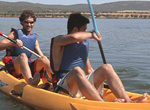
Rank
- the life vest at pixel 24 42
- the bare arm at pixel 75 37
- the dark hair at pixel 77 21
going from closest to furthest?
1. the bare arm at pixel 75 37
2. the dark hair at pixel 77 21
3. the life vest at pixel 24 42

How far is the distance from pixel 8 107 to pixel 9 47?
966 mm

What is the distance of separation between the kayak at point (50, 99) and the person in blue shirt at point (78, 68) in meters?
0.12

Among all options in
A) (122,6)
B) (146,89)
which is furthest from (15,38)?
(122,6)

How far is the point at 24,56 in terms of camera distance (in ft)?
16.7

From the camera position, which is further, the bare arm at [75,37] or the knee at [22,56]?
the knee at [22,56]

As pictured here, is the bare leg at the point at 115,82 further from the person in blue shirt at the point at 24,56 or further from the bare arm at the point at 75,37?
the person in blue shirt at the point at 24,56

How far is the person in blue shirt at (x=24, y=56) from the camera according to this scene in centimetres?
502

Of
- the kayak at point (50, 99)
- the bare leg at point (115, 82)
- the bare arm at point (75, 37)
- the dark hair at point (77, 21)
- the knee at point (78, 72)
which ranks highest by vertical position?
the dark hair at point (77, 21)

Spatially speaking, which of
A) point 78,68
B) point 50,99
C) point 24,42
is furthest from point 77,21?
point 24,42

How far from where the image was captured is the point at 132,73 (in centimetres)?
770

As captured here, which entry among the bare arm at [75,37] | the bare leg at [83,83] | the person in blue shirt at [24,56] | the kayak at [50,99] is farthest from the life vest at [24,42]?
the bare leg at [83,83]

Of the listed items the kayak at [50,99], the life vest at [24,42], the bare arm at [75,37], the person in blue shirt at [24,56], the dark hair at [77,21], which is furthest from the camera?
the life vest at [24,42]

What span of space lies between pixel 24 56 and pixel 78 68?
1407mm

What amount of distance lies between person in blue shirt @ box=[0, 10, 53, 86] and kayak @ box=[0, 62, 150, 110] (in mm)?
130
